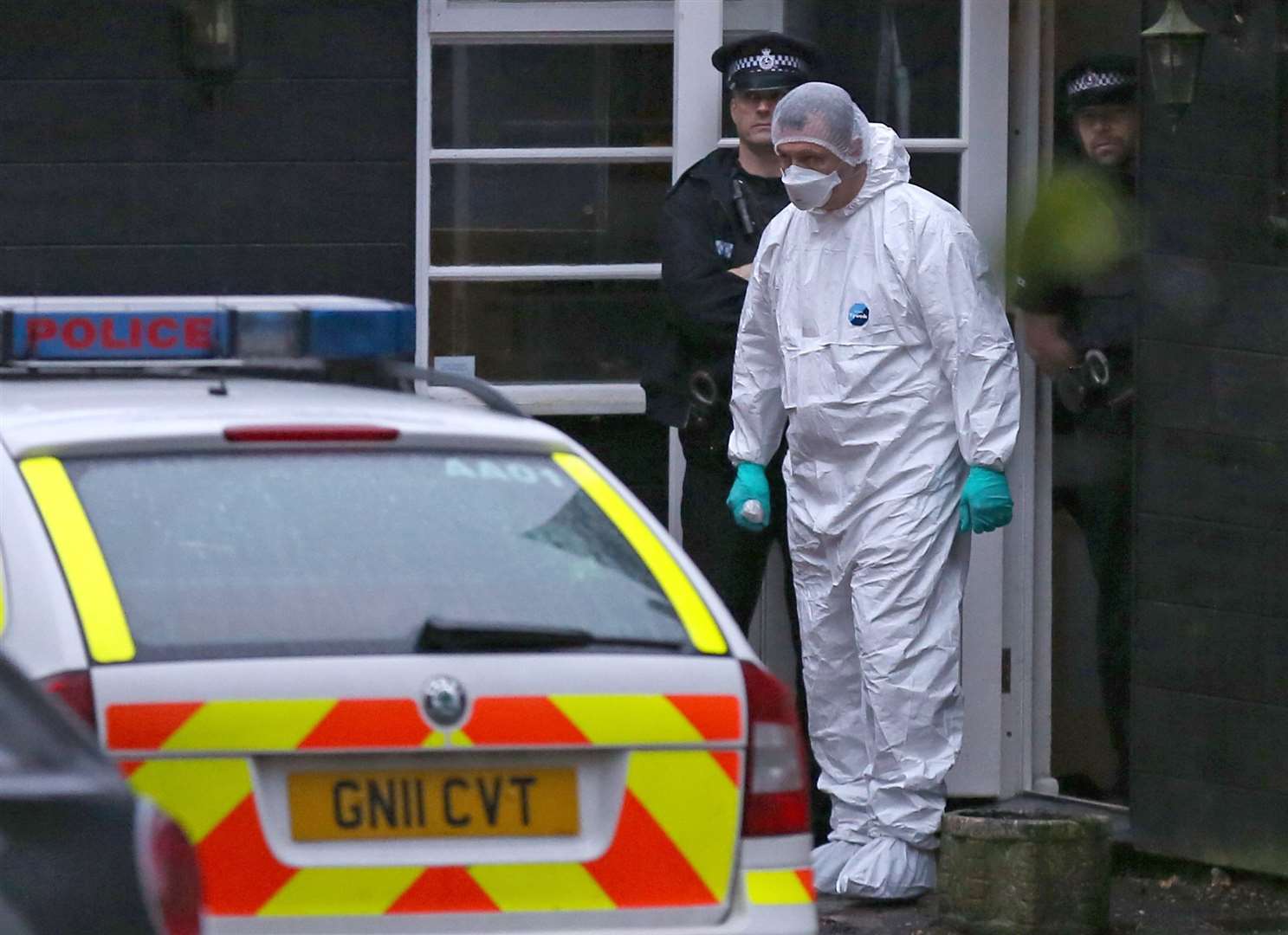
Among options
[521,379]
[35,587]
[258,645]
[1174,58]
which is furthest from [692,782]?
[521,379]

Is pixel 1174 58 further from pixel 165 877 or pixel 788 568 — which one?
pixel 165 877

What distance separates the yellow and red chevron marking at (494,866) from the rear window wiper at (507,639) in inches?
7.2

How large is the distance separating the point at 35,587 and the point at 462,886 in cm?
74

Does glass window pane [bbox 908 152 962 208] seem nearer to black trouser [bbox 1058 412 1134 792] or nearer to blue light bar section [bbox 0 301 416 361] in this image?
black trouser [bbox 1058 412 1134 792]

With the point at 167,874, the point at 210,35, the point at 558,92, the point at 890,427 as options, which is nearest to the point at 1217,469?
the point at 890,427

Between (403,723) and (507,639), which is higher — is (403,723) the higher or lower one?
the lower one

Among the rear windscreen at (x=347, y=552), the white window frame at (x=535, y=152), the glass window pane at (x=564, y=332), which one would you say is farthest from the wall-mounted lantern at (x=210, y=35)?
the rear windscreen at (x=347, y=552)

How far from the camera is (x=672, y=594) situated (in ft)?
13.2

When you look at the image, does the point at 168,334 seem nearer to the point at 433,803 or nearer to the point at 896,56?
the point at 433,803

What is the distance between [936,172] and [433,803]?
434cm

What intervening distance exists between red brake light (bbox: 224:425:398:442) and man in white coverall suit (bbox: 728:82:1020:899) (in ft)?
9.16

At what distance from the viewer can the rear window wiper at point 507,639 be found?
377cm

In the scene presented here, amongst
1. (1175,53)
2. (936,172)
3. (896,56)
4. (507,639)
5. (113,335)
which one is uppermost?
(896,56)

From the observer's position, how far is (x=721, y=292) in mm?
7355
